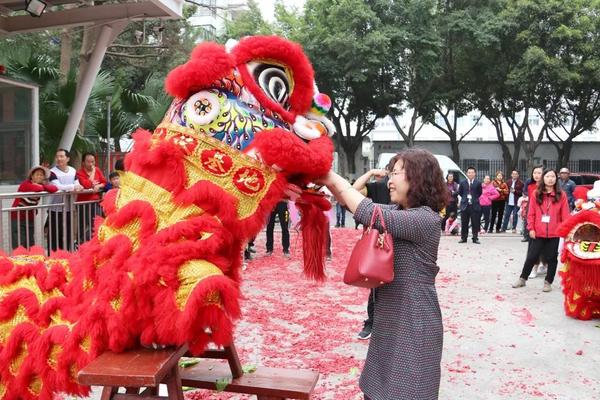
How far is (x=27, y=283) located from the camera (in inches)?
82.2

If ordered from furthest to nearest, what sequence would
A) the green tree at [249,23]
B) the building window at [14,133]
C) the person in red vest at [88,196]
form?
1. the green tree at [249,23]
2. the building window at [14,133]
3. the person in red vest at [88,196]

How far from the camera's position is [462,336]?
5.02 meters

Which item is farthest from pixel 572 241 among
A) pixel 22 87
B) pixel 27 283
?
pixel 22 87

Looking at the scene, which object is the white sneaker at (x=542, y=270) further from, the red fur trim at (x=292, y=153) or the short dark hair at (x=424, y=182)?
the red fur trim at (x=292, y=153)

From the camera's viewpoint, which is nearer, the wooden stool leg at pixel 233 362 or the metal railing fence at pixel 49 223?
the wooden stool leg at pixel 233 362

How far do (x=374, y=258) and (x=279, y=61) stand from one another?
2.71ft

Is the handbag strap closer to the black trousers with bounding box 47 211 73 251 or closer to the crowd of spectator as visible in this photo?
the crowd of spectator

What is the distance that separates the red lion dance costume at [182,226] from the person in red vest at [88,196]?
2.67m

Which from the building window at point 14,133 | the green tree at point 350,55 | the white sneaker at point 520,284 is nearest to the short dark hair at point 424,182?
the white sneaker at point 520,284

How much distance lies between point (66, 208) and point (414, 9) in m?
15.9

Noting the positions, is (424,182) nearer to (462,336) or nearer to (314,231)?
(314,231)

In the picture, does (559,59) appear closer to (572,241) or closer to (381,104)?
(381,104)

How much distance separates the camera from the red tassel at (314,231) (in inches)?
87.7

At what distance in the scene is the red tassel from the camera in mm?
2229
